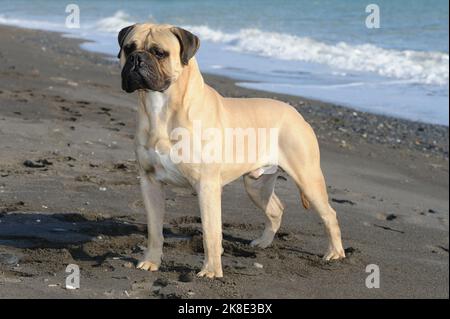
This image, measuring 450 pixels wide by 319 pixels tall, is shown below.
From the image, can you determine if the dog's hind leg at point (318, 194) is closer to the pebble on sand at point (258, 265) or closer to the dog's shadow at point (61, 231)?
the pebble on sand at point (258, 265)

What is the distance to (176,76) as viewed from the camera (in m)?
5.31

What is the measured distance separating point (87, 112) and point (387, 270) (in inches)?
243

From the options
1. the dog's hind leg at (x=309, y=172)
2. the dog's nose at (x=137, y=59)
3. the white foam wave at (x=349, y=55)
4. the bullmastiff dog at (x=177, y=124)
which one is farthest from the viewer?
the white foam wave at (x=349, y=55)

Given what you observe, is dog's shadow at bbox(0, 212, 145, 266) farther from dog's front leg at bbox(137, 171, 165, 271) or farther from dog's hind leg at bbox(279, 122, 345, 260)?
dog's hind leg at bbox(279, 122, 345, 260)

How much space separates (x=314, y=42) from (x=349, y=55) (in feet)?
11.3

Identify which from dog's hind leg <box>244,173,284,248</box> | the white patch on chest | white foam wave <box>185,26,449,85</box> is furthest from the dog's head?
white foam wave <box>185,26,449,85</box>

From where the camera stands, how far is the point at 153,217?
5.69 meters

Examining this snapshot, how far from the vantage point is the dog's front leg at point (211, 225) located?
5.43m

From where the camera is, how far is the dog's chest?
5359mm

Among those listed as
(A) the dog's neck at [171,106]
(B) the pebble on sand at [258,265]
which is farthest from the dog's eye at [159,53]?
A: (B) the pebble on sand at [258,265]

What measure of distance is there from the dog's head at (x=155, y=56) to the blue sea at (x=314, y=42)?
33.3 feet

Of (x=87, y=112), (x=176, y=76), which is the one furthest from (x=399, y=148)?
(x=176, y=76)

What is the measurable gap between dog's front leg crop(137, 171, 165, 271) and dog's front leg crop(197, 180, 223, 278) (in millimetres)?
350

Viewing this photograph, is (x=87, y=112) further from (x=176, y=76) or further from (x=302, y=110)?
(x=176, y=76)
